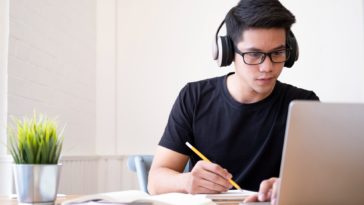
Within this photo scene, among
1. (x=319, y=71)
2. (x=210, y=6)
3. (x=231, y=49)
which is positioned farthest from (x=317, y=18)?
(x=231, y=49)

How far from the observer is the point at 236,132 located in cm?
177

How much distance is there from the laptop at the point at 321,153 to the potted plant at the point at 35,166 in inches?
19.3

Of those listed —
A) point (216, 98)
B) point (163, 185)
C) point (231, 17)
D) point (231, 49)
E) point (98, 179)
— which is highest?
point (231, 17)

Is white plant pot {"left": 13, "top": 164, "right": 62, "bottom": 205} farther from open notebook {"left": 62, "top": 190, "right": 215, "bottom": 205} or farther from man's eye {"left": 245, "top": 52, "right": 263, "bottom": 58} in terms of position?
man's eye {"left": 245, "top": 52, "right": 263, "bottom": 58}

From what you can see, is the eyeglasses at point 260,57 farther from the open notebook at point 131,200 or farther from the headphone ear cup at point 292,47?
the open notebook at point 131,200

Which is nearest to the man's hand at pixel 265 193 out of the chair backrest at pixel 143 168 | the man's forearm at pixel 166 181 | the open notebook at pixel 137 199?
the open notebook at pixel 137 199

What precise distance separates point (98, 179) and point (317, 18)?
1679 millimetres

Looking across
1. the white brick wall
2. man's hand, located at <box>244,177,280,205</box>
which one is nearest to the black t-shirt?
man's hand, located at <box>244,177,280,205</box>

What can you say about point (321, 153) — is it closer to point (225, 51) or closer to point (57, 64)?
point (225, 51)

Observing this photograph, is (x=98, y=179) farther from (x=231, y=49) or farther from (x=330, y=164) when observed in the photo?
(x=330, y=164)

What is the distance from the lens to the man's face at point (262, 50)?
1.59m

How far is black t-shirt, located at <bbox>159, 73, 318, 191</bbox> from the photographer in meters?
1.74

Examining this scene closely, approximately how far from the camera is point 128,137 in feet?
10.5

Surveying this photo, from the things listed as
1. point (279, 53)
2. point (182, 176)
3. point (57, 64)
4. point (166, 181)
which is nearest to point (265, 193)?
point (182, 176)
